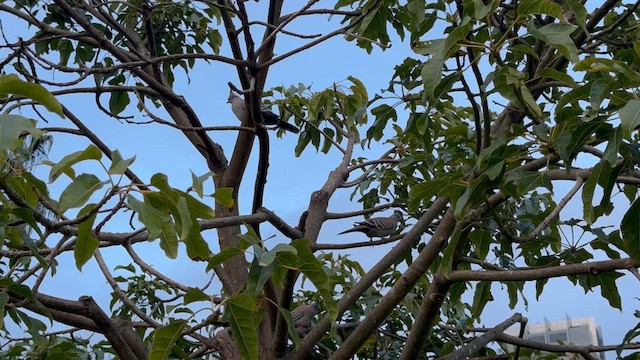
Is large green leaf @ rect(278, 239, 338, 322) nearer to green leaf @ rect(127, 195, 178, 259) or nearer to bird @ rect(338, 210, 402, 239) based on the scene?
green leaf @ rect(127, 195, 178, 259)

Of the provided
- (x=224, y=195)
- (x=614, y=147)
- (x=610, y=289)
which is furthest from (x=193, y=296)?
(x=610, y=289)

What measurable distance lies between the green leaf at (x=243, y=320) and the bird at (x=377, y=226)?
2033 mm

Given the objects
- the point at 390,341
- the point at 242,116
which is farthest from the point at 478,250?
the point at 242,116

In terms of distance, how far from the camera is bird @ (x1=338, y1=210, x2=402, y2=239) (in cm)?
431

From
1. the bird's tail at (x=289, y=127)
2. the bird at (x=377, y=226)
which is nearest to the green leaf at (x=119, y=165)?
the bird's tail at (x=289, y=127)

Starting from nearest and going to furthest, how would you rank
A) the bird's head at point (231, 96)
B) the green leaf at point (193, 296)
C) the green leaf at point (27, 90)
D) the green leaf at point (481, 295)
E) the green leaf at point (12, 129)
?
1. the green leaf at point (12, 129)
2. the green leaf at point (27, 90)
3. the green leaf at point (193, 296)
4. the green leaf at point (481, 295)
5. the bird's head at point (231, 96)

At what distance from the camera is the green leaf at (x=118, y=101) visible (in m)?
3.72

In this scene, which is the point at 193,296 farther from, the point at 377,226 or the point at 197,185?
the point at 377,226

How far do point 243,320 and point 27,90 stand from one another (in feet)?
2.95

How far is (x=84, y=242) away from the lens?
6.61ft

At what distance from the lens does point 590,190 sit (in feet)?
7.09

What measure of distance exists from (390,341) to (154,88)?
5.36 feet

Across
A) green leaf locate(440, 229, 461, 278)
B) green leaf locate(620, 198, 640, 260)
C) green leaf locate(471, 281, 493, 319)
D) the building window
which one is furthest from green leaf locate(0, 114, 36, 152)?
the building window

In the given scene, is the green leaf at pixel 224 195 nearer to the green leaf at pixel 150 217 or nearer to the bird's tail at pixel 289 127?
the green leaf at pixel 150 217
